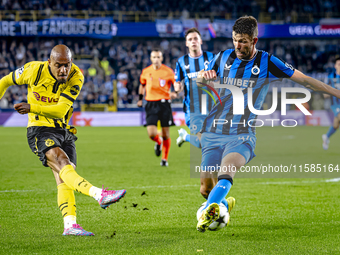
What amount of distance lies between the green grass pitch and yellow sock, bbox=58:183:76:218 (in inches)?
8.7

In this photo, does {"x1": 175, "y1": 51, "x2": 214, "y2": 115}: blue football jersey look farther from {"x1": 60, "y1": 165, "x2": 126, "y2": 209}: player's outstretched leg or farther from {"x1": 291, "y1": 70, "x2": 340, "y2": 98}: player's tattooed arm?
{"x1": 60, "y1": 165, "x2": 126, "y2": 209}: player's outstretched leg

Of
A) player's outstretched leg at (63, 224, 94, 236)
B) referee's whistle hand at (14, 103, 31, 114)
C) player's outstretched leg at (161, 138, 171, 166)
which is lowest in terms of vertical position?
player's outstretched leg at (161, 138, 171, 166)

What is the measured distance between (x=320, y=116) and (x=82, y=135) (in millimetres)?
10566

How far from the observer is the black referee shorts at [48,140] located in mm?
4293

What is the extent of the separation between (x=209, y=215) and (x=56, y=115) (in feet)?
5.38

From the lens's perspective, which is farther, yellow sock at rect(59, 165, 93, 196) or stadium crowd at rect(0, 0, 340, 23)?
stadium crowd at rect(0, 0, 340, 23)

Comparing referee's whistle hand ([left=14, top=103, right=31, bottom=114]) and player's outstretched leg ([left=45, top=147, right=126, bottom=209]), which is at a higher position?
referee's whistle hand ([left=14, top=103, right=31, bottom=114])

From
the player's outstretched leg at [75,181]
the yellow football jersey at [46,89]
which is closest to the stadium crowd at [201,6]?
the yellow football jersey at [46,89]

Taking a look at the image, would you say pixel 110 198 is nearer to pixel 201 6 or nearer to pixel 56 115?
pixel 56 115

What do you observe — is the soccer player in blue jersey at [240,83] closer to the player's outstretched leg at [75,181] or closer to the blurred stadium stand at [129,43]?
the player's outstretched leg at [75,181]

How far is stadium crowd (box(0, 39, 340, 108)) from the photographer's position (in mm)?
24172

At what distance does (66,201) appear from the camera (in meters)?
4.29

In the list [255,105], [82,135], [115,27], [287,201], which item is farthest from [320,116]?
[255,105]

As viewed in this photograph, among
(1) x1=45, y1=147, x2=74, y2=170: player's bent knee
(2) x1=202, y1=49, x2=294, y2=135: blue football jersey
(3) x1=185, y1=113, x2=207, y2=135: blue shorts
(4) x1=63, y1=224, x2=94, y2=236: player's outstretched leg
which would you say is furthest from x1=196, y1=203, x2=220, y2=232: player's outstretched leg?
(3) x1=185, y1=113, x2=207, y2=135: blue shorts
